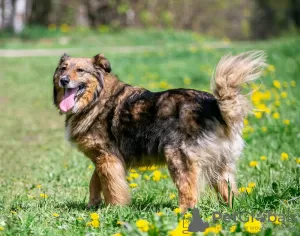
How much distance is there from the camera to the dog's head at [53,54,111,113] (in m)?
5.85

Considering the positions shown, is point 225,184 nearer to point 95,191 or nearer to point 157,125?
point 157,125

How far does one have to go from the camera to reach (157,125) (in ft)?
17.3

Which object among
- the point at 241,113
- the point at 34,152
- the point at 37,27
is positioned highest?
the point at 37,27

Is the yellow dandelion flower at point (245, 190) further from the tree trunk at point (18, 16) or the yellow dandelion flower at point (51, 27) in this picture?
the yellow dandelion flower at point (51, 27)

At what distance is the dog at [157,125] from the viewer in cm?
505

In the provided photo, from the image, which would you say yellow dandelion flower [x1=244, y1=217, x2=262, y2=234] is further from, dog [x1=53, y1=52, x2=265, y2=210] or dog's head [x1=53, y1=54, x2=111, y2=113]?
dog's head [x1=53, y1=54, x2=111, y2=113]

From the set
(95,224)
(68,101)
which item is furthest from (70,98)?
(95,224)

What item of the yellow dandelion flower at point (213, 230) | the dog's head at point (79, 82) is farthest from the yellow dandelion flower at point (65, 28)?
the yellow dandelion flower at point (213, 230)

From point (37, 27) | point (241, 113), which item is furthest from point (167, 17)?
point (241, 113)

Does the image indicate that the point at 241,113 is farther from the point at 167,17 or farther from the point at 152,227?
the point at 167,17

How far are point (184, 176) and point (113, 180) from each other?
84cm

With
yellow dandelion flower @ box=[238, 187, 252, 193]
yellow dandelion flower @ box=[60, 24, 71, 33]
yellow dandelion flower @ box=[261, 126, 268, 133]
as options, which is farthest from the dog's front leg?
yellow dandelion flower @ box=[60, 24, 71, 33]

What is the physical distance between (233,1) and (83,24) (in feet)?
27.0

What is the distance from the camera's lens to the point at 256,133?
842 cm
